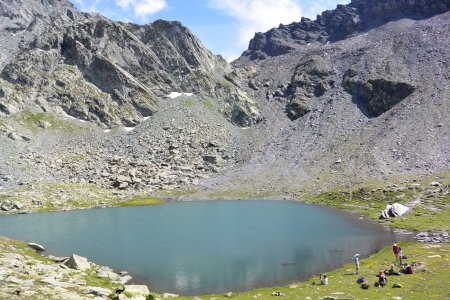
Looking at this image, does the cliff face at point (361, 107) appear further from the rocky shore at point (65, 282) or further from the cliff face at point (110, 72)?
the rocky shore at point (65, 282)

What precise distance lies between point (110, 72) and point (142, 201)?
83.9 metres

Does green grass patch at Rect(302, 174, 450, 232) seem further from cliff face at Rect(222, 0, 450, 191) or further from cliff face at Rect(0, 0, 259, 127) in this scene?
cliff face at Rect(0, 0, 259, 127)

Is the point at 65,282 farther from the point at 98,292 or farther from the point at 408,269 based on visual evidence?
the point at 408,269

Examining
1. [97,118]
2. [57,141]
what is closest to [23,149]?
[57,141]

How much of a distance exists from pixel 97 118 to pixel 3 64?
53.6 meters

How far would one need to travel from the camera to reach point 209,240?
55.3 m

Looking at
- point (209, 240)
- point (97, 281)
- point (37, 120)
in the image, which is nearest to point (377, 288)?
point (97, 281)

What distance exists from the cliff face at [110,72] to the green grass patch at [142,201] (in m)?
57.6

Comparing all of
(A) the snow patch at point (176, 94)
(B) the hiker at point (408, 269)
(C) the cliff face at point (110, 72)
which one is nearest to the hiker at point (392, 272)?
(B) the hiker at point (408, 269)

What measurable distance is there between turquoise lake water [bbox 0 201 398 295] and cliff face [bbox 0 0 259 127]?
7816cm

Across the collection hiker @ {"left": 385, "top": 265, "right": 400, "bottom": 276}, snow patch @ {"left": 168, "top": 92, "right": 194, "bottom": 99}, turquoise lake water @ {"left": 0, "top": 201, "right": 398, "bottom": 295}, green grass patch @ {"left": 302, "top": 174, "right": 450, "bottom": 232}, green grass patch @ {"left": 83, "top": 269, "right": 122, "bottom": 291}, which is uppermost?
snow patch @ {"left": 168, "top": 92, "right": 194, "bottom": 99}

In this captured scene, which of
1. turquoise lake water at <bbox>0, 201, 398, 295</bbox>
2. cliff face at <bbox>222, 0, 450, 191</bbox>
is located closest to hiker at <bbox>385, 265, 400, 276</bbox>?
turquoise lake water at <bbox>0, 201, 398, 295</bbox>

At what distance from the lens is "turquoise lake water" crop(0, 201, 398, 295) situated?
1515 inches

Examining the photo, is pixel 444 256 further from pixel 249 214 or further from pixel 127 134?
pixel 127 134
